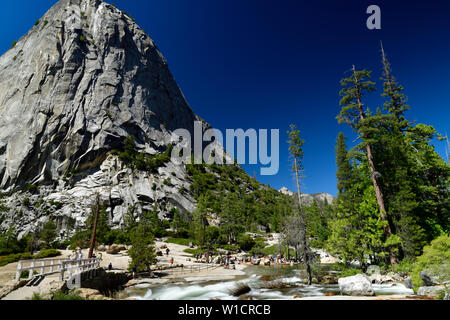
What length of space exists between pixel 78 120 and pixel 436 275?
8875 centimetres

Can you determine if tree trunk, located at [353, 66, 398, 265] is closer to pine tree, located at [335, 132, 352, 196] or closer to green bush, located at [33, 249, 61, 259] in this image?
pine tree, located at [335, 132, 352, 196]

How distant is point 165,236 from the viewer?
196 ft

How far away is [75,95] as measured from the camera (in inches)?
3091

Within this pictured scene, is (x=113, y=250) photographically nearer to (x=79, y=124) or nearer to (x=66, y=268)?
(x=66, y=268)

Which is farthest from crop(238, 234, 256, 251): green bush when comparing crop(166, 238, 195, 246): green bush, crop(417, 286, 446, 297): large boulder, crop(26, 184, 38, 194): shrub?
crop(26, 184, 38, 194): shrub

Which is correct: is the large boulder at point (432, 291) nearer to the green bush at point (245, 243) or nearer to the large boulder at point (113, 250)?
the large boulder at point (113, 250)

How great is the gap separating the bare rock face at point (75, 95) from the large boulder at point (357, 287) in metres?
78.2

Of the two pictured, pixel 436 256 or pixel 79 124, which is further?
pixel 79 124

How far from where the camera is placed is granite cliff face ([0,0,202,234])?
64938 mm

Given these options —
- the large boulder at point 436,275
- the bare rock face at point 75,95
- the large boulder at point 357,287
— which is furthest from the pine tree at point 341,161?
the bare rock face at point 75,95

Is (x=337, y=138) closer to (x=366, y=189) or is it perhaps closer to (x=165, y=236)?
(x=366, y=189)

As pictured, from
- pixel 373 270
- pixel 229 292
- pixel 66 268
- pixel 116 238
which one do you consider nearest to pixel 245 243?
pixel 116 238

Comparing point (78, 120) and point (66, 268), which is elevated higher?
point (78, 120)
